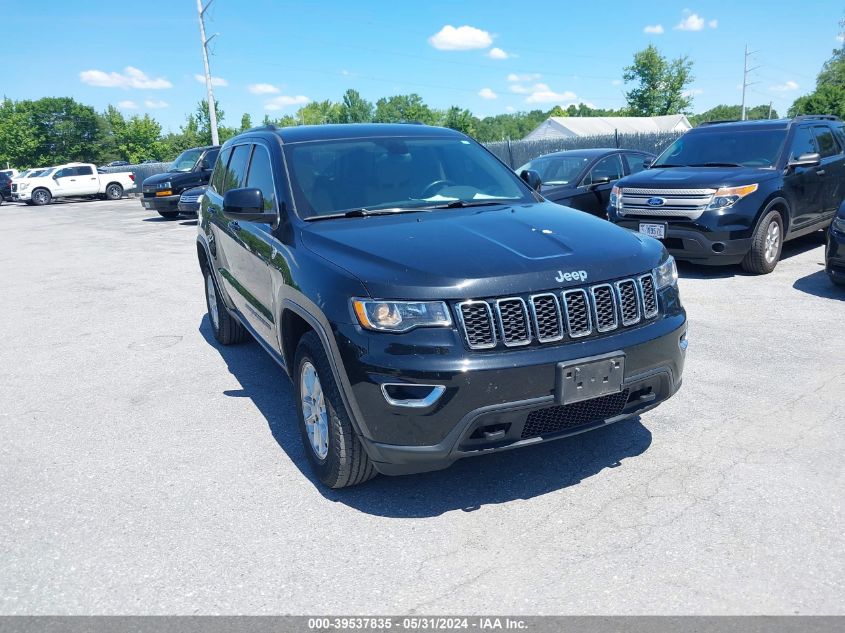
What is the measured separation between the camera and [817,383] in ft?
15.9

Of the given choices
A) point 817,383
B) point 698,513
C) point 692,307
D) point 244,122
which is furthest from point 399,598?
point 244,122

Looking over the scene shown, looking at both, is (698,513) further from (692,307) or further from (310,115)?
(310,115)

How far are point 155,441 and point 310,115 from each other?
446 ft

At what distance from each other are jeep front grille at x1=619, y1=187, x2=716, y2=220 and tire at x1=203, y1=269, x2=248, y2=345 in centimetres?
509

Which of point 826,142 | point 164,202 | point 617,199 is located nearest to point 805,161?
point 826,142

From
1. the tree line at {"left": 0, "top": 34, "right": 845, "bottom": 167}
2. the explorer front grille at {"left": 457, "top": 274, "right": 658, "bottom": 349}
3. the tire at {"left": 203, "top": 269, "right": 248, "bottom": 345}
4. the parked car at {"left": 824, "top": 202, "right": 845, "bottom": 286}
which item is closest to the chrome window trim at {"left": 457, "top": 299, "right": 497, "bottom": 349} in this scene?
the explorer front grille at {"left": 457, "top": 274, "right": 658, "bottom": 349}

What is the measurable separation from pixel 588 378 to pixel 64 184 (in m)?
35.7

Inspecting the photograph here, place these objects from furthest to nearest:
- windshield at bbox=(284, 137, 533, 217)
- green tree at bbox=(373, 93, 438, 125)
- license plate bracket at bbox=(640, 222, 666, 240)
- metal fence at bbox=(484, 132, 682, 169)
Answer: green tree at bbox=(373, 93, 438, 125) < metal fence at bbox=(484, 132, 682, 169) < license plate bracket at bbox=(640, 222, 666, 240) < windshield at bbox=(284, 137, 533, 217)

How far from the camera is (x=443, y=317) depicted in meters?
2.99

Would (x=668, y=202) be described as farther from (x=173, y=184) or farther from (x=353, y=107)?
(x=353, y=107)

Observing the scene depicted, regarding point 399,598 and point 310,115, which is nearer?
point 399,598

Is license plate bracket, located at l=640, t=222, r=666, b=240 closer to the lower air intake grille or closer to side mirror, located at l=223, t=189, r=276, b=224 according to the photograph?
the lower air intake grille

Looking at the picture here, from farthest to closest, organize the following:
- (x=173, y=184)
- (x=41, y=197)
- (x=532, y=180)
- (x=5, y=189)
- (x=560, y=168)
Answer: (x=5, y=189), (x=41, y=197), (x=173, y=184), (x=560, y=168), (x=532, y=180)

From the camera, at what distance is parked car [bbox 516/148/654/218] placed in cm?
1088
